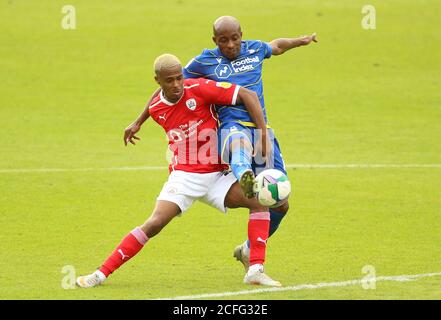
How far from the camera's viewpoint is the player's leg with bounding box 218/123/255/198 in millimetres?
10531

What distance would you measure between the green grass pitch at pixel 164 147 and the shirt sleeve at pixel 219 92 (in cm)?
174

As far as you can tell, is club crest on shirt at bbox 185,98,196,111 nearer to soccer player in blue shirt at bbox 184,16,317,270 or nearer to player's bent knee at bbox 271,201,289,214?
soccer player in blue shirt at bbox 184,16,317,270

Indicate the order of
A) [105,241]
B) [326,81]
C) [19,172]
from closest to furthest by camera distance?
[105,241], [19,172], [326,81]

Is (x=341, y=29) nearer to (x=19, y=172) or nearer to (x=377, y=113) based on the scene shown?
(x=377, y=113)

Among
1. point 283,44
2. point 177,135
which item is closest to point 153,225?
point 177,135

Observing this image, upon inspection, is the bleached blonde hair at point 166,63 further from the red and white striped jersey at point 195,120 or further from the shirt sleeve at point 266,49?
the shirt sleeve at point 266,49

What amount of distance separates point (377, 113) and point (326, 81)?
10.9 ft

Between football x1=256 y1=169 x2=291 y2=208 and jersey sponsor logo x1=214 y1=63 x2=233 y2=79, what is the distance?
1.19 m

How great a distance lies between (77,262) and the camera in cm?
1219

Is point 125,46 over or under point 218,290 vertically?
over

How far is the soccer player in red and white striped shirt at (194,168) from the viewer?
10891 mm

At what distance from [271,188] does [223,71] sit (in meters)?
1.44
